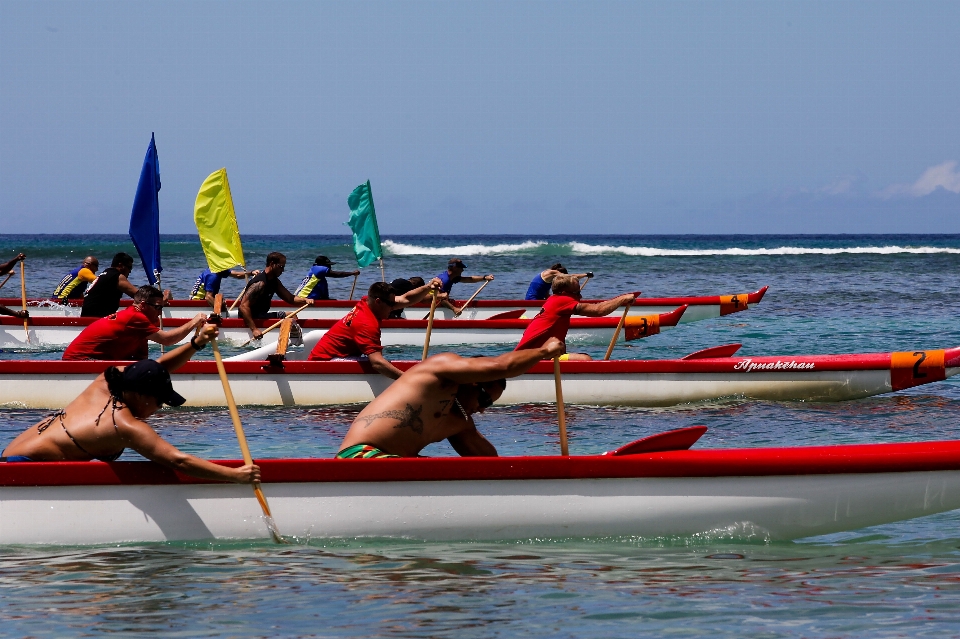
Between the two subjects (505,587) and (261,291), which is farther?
(261,291)

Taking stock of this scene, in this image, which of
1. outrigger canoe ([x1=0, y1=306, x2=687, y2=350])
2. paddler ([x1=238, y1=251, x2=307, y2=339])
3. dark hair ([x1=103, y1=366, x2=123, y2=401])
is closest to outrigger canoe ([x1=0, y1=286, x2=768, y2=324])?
outrigger canoe ([x1=0, y1=306, x2=687, y2=350])

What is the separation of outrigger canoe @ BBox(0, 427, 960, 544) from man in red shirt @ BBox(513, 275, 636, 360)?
4.67 meters

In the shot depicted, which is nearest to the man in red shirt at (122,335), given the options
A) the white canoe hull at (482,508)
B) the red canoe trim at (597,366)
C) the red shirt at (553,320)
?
the red canoe trim at (597,366)

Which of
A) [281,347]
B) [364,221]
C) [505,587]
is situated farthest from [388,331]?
[505,587]

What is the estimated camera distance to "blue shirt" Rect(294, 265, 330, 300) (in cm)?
2144

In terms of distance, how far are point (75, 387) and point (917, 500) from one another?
8930 mm

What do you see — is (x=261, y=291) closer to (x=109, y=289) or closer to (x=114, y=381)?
(x=109, y=289)

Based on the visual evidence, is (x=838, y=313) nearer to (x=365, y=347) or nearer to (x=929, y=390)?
(x=929, y=390)

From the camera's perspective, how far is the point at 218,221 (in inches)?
527

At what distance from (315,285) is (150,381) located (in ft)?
50.2

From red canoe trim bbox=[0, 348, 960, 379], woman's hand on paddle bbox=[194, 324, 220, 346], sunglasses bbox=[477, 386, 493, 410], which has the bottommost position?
red canoe trim bbox=[0, 348, 960, 379]

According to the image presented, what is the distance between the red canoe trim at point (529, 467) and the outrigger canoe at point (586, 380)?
5.64m

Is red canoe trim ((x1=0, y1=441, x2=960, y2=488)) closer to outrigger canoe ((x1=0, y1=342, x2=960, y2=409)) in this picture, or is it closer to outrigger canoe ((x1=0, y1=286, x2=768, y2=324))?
outrigger canoe ((x1=0, y1=342, x2=960, y2=409))

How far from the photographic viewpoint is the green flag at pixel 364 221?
65.1 feet
